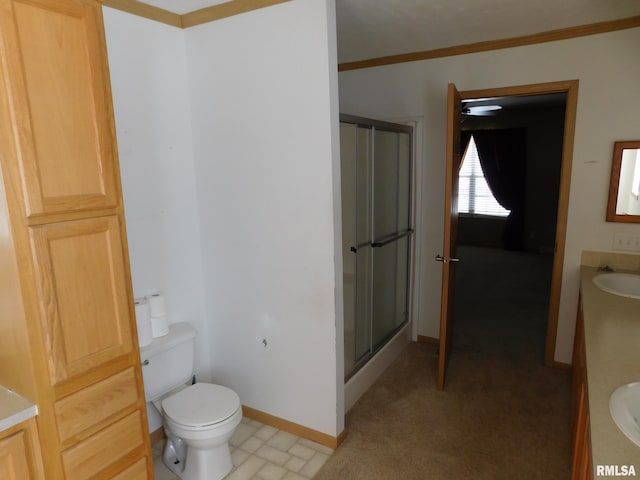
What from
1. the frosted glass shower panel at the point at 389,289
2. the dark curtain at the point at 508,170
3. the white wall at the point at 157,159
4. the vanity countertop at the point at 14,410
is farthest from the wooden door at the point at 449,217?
the dark curtain at the point at 508,170

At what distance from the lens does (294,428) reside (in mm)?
2539

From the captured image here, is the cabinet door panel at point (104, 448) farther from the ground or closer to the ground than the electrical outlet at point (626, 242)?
closer to the ground

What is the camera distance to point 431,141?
11.3 feet

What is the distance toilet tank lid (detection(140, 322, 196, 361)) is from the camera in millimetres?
2178

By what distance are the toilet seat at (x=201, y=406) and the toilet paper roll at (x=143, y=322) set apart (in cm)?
33

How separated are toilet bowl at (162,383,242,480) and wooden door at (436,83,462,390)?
Result: 1.47m

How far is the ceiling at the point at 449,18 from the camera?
229cm

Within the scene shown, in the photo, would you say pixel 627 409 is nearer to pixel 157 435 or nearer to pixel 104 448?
pixel 104 448

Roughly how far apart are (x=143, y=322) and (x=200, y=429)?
24.9 inches

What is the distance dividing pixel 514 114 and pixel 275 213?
19.6 feet

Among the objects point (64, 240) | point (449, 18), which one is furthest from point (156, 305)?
point (449, 18)

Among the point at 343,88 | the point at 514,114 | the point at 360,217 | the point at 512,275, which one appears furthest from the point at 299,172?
the point at 514,114

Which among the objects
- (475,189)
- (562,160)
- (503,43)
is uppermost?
(503,43)

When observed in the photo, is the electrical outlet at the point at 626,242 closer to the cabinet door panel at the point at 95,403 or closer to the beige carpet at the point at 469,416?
the beige carpet at the point at 469,416
